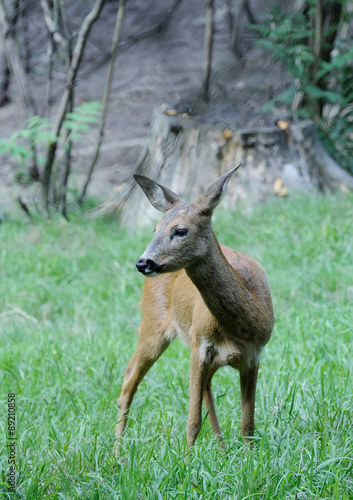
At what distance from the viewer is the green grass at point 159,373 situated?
270cm

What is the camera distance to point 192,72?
457 inches

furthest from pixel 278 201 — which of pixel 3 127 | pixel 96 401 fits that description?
pixel 3 127

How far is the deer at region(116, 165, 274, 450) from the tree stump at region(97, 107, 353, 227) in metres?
3.62

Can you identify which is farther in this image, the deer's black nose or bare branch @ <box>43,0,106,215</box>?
bare branch @ <box>43,0,106,215</box>

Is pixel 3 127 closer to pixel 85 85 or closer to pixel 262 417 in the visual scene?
pixel 85 85

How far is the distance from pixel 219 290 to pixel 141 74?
9403mm

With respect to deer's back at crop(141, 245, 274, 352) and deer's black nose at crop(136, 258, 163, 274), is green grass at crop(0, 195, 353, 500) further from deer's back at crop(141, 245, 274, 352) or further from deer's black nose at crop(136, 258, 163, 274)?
deer's black nose at crop(136, 258, 163, 274)

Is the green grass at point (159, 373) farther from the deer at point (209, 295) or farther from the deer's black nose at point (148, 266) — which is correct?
the deer's black nose at point (148, 266)

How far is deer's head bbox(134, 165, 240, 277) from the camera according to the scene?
2.64m

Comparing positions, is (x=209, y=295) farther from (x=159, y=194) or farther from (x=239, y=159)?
(x=239, y=159)

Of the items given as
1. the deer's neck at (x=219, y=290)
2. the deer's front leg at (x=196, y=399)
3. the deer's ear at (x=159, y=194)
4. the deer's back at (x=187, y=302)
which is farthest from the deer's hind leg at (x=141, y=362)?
the deer's ear at (x=159, y=194)

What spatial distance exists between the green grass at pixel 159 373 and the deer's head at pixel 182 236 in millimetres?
790

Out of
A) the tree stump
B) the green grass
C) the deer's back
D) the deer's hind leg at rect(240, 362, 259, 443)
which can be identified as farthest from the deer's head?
the tree stump

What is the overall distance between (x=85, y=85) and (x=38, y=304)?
256 inches
